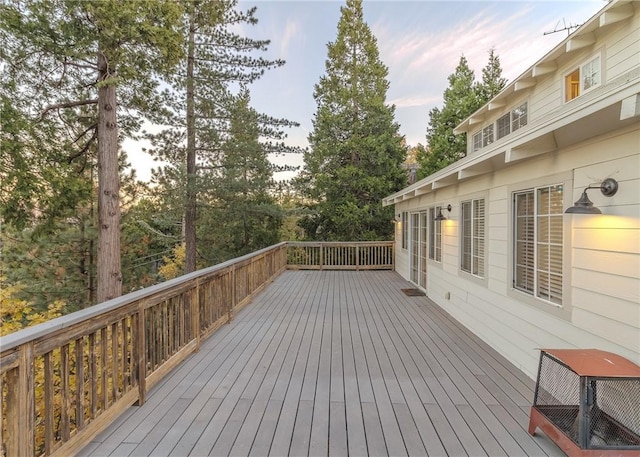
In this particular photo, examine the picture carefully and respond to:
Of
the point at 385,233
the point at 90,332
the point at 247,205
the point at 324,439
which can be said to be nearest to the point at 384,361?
the point at 324,439

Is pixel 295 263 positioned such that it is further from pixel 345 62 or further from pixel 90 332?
pixel 345 62

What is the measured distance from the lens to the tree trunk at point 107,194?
6.16 meters

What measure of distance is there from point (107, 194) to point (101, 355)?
5107mm

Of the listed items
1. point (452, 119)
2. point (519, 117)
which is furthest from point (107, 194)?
point (452, 119)

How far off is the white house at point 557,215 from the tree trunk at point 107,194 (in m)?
6.10

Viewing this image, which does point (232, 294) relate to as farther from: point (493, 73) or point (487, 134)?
point (493, 73)

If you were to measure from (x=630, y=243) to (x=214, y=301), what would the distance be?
4110 mm

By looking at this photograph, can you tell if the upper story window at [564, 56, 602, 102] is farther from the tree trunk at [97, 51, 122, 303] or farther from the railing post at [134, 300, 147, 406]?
the tree trunk at [97, 51, 122, 303]

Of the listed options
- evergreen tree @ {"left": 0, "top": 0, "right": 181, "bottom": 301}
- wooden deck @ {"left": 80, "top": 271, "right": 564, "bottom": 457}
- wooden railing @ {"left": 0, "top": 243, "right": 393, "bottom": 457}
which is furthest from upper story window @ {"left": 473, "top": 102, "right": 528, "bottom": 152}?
evergreen tree @ {"left": 0, "top": 0, "right": 181, "bottom": 301}

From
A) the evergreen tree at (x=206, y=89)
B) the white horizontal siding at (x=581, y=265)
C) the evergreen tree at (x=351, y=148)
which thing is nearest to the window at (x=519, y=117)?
the white horizontal siding at (x=581, y=265)

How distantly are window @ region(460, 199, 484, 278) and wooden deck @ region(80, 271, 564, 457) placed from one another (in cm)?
90

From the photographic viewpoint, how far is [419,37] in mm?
9242

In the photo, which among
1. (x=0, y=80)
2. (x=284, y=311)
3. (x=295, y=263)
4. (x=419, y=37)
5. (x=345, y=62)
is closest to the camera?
(x=284, y=311)

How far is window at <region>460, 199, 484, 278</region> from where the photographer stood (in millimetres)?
4250
